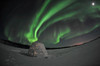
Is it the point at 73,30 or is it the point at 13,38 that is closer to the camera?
the point at 13,38

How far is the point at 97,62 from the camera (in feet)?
8.87

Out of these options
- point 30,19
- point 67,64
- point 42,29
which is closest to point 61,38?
point 42,29

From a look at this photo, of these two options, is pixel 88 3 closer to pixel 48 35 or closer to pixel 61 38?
pixel 61 38

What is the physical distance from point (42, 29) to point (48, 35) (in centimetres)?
26

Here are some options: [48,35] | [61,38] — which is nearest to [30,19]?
[48,35]

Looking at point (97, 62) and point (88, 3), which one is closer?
point (97, 62)

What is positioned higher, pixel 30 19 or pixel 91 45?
pixel 30 19

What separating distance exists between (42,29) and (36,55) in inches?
34.3

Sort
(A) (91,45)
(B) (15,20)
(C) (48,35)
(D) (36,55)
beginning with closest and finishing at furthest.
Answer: (D) (36,55)
(A) (91,45)
(B) (15,20)
(C) (48,35)

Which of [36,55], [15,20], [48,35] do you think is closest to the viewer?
[36,55]

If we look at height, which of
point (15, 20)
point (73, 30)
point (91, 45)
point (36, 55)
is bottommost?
point (36, 55)

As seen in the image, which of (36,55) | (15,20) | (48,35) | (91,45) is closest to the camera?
(36,55)

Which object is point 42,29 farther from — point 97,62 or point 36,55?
point 97,62

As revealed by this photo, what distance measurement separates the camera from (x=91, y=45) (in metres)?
2.86
